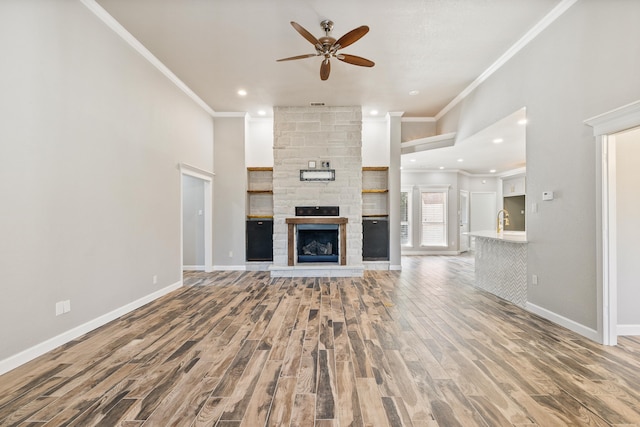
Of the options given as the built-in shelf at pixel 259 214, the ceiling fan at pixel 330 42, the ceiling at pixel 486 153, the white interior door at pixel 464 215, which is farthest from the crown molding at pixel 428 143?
the white interior door at pixel 464 215

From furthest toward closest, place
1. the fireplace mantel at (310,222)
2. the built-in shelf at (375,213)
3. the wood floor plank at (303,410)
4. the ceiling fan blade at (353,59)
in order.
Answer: the built-in shelf at (375,213), the fireplace mantel at (310,222), the ceiling fan blade at (353,59), the wood floor plank at (303,410)

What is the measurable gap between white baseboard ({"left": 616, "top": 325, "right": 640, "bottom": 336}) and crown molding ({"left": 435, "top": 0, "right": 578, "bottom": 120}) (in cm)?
327

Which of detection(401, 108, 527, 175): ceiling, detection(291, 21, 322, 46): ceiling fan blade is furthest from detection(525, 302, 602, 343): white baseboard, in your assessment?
detection(291, 21, 322, 46): ceiling fan blade

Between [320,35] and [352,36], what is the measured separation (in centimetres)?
72

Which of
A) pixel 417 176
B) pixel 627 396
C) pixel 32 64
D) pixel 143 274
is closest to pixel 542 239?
pixel 627 396

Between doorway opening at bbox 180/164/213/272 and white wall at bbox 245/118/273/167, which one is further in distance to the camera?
white wall at bbox 245/118/273/167

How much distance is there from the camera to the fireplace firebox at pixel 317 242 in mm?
6180

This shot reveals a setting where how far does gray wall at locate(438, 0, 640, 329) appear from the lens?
2561 mm

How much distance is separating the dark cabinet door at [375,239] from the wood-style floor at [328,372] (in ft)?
8.95

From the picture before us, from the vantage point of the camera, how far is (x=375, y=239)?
253 inches

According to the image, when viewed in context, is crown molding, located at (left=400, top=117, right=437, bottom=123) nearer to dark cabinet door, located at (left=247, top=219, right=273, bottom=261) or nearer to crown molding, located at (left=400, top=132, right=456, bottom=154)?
crown molding, located at (left=400, top=132, right=456, bottom=154)

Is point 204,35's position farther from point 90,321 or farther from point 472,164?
point 472,164

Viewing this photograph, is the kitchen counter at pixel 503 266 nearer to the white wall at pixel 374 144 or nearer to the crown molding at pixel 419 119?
the white wall at pixel 374 144

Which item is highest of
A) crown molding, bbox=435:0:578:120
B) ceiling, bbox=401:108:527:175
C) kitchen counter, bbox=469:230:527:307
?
crown molding, bbox=435:0:578:120
